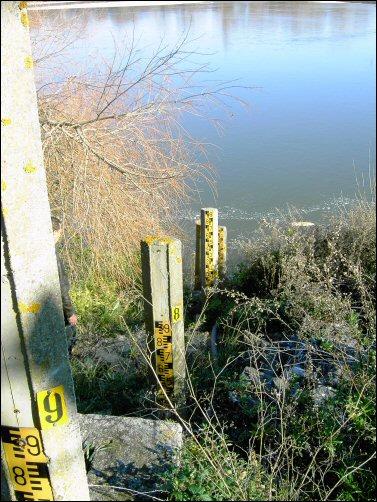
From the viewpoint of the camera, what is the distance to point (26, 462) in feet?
5.57

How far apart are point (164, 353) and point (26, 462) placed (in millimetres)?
2244

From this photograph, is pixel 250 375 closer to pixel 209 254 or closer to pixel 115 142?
pixel 209 254

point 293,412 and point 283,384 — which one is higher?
point 283,384

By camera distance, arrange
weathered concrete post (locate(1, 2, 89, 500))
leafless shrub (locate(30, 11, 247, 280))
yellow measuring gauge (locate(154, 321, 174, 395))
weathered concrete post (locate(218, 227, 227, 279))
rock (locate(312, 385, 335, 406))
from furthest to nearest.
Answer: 1. weathered concrete post (locate(218, 227, 227, 279))
2. leafless shrub (locate(30, 11, 247, 280))
3. yellow measuring gauge (locate(154, 321, 174, 395))
4. rock (locate(312, 385, 335, 406))
5. weathered concrete post (locate(1, 2, 89, 500))

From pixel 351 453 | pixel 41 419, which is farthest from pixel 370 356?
pixel 41 419

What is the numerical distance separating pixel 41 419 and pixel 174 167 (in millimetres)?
5229

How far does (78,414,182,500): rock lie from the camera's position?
→ 2.78m

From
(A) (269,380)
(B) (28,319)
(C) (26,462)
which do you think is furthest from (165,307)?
(B) (28,319)

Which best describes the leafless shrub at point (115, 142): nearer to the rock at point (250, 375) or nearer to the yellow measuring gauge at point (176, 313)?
the yellow measuring gauge at point (176, 313)

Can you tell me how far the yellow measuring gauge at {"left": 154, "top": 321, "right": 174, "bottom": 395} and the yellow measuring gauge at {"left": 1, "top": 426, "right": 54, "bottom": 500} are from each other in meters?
2.10

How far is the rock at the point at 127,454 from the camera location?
278 centimetres

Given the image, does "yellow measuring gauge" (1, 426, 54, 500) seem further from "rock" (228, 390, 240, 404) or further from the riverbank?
"rock" (228, 390, 240, 404)

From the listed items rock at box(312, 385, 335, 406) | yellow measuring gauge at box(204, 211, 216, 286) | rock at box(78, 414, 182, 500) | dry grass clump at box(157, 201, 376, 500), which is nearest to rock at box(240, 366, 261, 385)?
dry grass clump at box(157, 201, 376, 500)

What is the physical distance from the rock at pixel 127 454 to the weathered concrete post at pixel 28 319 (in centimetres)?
98
